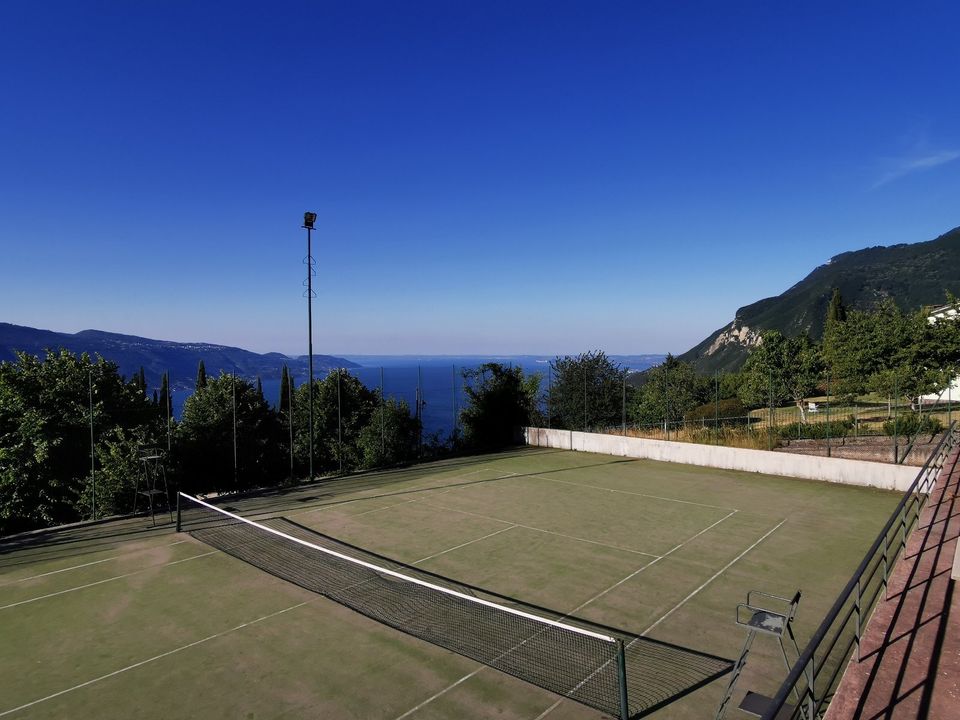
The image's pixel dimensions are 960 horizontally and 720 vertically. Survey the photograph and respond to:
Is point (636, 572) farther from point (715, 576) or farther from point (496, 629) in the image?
point (496, 629)

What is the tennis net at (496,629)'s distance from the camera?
6.79 metres

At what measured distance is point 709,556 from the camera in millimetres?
11328

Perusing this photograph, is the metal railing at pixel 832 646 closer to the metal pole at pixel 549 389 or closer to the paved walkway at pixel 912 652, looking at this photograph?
the paved walkway at pixel 912 652

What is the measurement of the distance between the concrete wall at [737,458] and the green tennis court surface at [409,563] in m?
0.64

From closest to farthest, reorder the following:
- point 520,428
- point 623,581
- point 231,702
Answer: point 231,702 < point 623,581 < point 520,428

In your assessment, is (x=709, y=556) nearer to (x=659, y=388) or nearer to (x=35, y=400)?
(x=35, y=400)

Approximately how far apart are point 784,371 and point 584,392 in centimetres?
2389

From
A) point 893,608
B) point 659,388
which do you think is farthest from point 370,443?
point 659,388

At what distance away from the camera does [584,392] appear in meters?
27.5

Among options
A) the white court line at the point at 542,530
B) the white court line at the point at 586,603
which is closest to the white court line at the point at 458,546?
the white court line at the point at 542,530

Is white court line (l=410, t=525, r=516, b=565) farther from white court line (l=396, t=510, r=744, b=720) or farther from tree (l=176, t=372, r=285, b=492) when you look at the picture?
tree (l=176, t=372, r=285, b=492)

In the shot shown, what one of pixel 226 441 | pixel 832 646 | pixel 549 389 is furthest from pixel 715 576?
pixel 549 389

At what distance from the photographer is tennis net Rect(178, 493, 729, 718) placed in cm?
679

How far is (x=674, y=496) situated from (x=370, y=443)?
1135 centimetres
